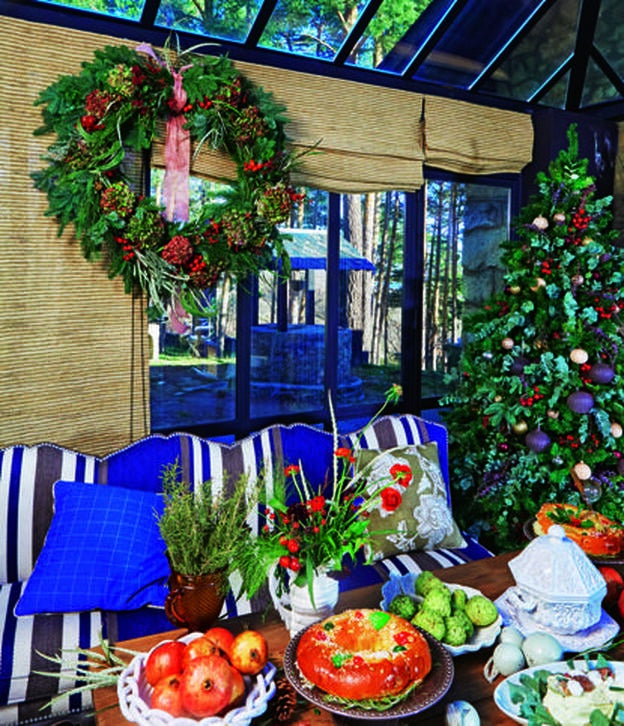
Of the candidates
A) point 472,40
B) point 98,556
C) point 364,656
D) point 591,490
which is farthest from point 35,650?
point 472,40

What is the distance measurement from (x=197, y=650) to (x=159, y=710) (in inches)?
4.5

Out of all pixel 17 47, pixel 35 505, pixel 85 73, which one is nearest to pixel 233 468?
pixel 35 505

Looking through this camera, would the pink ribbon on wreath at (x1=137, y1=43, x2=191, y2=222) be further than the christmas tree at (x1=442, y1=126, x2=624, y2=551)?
No

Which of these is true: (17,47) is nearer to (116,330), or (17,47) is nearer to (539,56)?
(116,330)

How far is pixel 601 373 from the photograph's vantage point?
305cm

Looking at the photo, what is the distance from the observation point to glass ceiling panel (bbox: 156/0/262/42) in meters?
2.94

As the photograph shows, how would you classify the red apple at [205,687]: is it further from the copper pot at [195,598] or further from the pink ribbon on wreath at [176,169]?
the pink ribbon on wreath at [176,169]

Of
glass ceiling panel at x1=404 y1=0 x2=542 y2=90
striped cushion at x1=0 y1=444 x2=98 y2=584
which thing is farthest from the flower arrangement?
glass ceiling panel at x1=404 y1=0 x2=542 y2=90

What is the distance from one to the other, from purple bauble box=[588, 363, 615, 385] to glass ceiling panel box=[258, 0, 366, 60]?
199 cm

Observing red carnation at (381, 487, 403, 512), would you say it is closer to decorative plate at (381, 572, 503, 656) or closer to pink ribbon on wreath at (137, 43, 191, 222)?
decorative plate at (381, 572, 503, 656)

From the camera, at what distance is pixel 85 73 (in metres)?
2.57

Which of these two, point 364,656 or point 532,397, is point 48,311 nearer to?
point 364,656

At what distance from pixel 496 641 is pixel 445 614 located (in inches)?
5.9

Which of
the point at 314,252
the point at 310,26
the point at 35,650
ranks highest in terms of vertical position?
the point at 310,26
